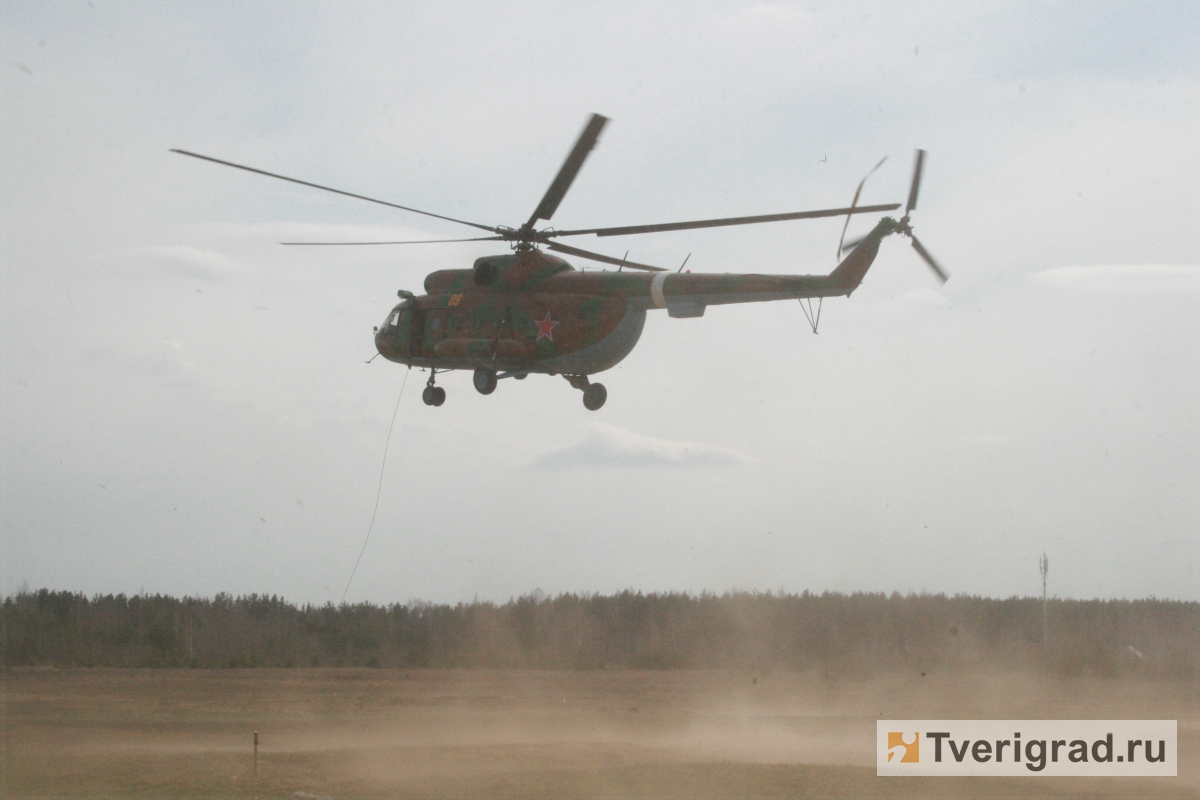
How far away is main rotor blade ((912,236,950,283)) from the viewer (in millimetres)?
21359

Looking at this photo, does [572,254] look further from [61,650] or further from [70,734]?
[61,650]

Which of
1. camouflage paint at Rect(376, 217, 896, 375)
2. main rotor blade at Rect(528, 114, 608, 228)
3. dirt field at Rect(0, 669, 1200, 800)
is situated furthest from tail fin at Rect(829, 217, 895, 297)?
dirt field at Rect(0, 669, 1200, 800)

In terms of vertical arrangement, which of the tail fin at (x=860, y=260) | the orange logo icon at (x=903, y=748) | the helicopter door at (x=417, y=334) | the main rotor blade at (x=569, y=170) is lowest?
the orange logo icon at (x=903, y=748)

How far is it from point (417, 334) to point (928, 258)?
10.9m

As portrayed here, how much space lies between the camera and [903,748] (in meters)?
35.2

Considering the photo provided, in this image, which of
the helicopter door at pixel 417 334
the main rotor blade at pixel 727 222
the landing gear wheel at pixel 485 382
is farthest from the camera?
the helicopter door at pixel 417 334

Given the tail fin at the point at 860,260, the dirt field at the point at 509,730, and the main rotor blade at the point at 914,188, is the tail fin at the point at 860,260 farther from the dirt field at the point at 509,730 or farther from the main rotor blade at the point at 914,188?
the dirt field at the point at 509,730

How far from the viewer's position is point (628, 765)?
1439 inches

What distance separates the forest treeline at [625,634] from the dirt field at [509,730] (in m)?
3.80

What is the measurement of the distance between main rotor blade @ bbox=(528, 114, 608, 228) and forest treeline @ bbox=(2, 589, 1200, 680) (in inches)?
1767

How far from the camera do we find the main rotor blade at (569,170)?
21172 millimetres

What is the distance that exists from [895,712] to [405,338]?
32207mm

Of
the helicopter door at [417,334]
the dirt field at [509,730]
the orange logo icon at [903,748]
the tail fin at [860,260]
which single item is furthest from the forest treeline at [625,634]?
the tail fin at [860,260]

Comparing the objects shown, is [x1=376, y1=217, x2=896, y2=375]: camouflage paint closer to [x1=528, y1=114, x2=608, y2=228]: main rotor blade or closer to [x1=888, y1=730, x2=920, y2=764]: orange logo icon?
[x1=528, y1=114, x2=608, y2=228]: main rotor blade
